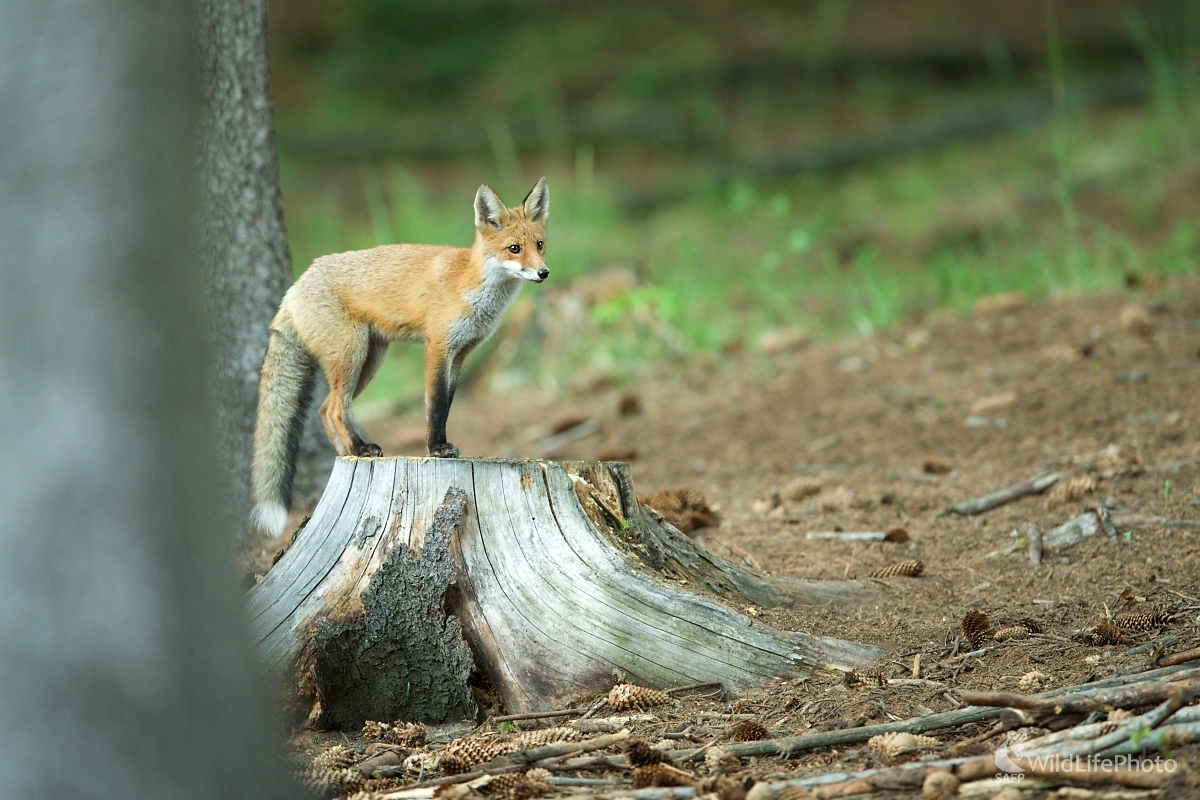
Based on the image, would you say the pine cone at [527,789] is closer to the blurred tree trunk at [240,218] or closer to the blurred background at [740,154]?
the blurred tree trunk at [240,218]

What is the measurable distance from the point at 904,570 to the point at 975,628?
24.4 inches

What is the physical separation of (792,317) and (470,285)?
15.4ft

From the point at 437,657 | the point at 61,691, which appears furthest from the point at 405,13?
the point at 61,691

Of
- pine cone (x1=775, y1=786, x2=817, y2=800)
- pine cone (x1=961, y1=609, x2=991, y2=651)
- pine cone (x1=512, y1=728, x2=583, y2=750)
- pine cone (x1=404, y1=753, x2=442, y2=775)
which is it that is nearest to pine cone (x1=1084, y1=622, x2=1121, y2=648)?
pine cone (x1=961, y1=609, x2=991, y2=651)

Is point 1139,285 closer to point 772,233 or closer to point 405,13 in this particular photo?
point 772,233

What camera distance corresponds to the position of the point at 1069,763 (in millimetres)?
2164

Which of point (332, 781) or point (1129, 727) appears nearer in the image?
point (1129, 727)

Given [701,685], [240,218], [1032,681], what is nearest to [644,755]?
[701,685]

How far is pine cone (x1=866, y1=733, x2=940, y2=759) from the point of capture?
237cm

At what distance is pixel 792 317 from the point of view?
8312 millimetres

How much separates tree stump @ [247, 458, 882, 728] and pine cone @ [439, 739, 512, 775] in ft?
1.44

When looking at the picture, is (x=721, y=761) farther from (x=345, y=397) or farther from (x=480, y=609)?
(x=345, y=397)

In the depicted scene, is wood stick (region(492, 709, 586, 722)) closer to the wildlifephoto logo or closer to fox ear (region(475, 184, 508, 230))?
the wildlifephoto logo

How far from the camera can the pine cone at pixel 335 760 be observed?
2516mm
